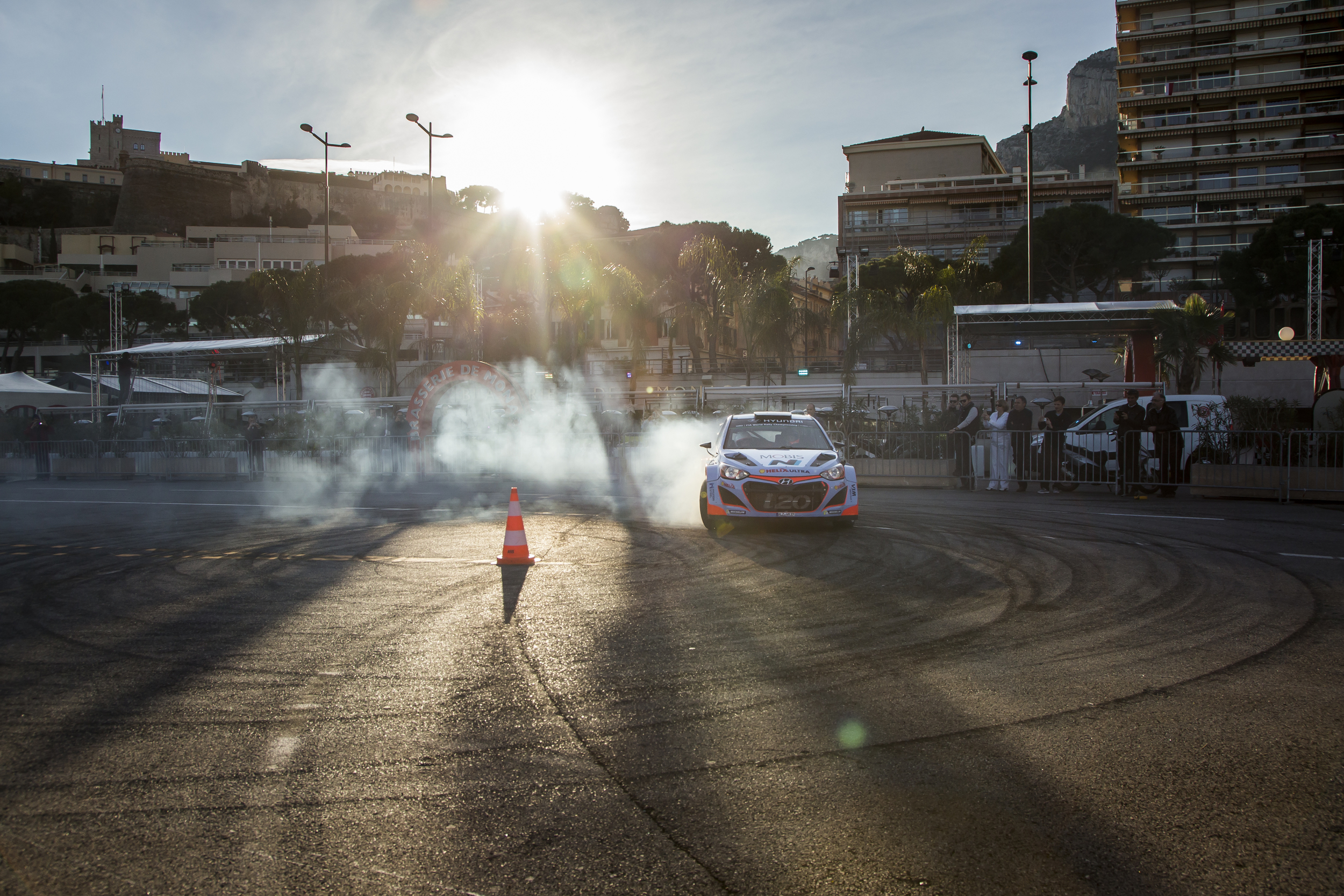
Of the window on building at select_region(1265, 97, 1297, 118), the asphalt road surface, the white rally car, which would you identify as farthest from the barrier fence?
the window on building at select_region(1265, 97, 1297, 118)

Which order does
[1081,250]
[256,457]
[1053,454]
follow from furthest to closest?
[1081,250] < [256,457] < [1053,454]

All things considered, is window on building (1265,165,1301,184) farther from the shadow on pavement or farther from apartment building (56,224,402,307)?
apartment building (56,224,402,307)

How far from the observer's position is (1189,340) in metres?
26.0

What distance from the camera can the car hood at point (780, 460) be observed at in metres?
11.0

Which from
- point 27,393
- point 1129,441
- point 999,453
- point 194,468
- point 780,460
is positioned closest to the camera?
point 780,460

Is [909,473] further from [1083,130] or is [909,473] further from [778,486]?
[1083,130]

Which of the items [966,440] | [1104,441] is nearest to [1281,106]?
[966,440]

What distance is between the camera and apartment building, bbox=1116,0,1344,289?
192 ft

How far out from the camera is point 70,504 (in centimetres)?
1662

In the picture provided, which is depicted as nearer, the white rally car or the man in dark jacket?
the white rally car

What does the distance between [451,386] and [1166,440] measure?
48.8ft

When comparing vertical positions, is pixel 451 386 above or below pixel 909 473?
above

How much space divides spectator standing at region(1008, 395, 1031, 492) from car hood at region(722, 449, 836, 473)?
268 inches

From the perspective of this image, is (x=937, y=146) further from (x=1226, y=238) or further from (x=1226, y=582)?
(x=1226, y=582)
